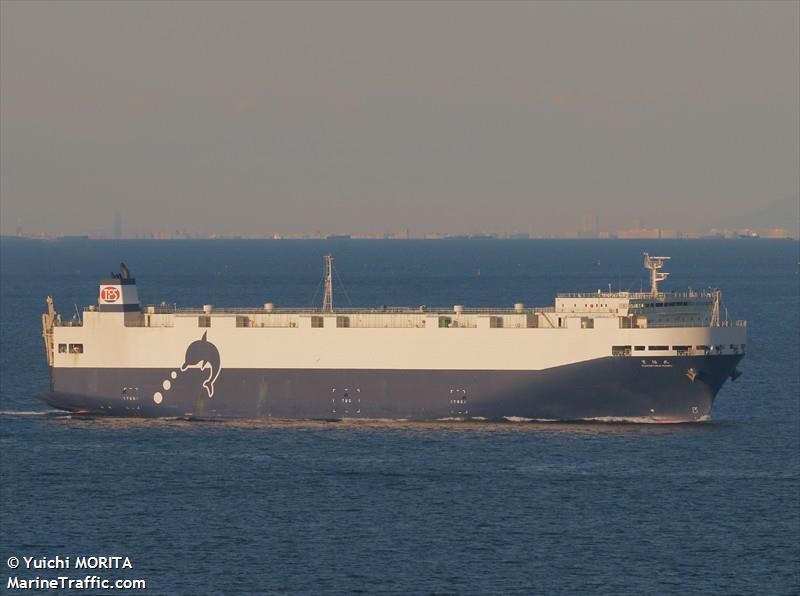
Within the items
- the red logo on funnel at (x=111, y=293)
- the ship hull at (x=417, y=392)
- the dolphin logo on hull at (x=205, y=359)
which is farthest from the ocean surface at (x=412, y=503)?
the red logo on funnel at (x=111, y=293)

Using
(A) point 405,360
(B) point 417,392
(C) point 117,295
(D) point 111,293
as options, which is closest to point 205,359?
(C) point 117,295

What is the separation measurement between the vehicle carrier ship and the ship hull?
0.05 m

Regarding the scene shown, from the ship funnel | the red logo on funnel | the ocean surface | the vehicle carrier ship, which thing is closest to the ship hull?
the vehicle carrier ship

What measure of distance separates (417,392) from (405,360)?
153cm

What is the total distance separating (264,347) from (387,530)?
2198 centimetres

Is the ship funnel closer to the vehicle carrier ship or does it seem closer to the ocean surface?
the vehicle carrier ship

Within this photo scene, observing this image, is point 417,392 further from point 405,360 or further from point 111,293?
point 111,293

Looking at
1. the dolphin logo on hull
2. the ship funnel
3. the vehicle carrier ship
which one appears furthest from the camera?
the ship funnel

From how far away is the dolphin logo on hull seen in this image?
2955 inches

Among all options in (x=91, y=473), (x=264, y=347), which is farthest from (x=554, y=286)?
(x=91, y=473)

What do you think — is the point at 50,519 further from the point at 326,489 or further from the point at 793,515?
the point at 793,515

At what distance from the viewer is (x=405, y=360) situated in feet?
240

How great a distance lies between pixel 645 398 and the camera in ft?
233

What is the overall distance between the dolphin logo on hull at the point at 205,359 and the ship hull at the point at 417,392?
4.7 inches
